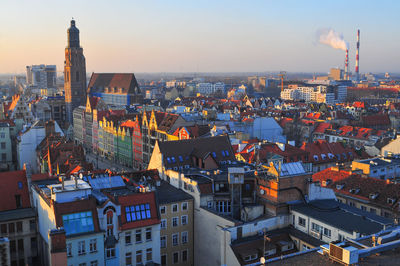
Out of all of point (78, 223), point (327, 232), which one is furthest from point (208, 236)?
point (78, 223)

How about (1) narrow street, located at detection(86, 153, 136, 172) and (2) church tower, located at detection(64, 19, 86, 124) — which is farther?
(2) church tower, located at detection(64, 19, 86, 124)

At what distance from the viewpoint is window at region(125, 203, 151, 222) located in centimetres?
4394

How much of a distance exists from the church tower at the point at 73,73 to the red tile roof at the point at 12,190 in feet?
442

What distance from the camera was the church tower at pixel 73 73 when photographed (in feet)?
605

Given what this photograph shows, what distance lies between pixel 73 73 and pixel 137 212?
154 meters

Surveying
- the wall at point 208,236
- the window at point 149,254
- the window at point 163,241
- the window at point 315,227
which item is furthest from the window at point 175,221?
the window at point 315,227

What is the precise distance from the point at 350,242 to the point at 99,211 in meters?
22.9

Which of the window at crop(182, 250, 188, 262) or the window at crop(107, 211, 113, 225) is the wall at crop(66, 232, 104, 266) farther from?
the window at crop(182, 250, 188, 262)

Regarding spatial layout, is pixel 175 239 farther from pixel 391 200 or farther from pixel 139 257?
pixel 391 200

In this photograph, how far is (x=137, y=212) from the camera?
44375 millimetres

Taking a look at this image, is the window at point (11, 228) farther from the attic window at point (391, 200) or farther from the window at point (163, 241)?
the attic window at point (391, 200)

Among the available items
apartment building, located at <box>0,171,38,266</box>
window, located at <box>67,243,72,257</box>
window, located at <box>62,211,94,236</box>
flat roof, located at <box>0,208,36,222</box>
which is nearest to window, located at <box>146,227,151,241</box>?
window, located at <box>62,211,94,236</box>

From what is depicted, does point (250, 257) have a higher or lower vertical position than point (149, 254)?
higher

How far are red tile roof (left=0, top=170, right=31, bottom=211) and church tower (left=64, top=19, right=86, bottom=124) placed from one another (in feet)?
442
